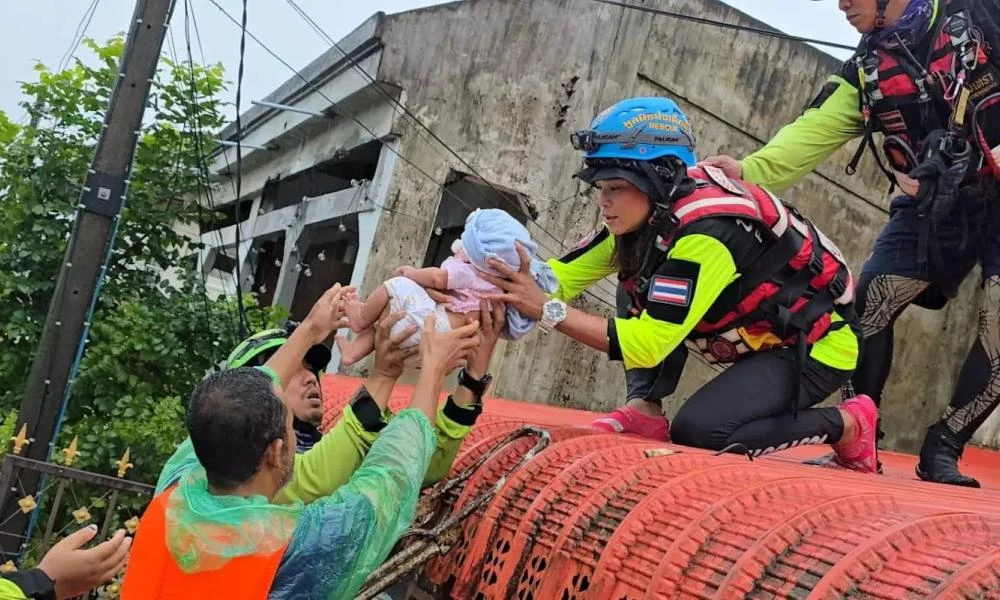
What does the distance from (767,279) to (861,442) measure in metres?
0.79

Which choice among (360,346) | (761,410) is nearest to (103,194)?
(360,346)

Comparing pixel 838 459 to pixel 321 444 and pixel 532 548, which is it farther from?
pixel 321 444

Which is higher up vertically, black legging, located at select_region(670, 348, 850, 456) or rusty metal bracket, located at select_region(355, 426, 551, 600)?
black legging, located at select_region(670, 348, 850, 456)

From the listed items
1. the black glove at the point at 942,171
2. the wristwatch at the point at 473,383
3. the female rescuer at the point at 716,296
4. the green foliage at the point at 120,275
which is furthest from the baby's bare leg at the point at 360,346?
the green foliage at the point at 120,275

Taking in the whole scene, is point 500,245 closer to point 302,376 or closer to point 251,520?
point 302,376

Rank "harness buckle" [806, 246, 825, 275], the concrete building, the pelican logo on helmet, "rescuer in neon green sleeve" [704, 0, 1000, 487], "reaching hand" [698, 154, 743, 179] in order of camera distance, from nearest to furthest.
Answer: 1. "harness buckle" [806, 246, 825, 275]
2. the pelican logo on helmet
3. "rescuer in neon green sleeve" [704, 0, 1000, 487]
4. "reaching hand" [698, 154, 743, 179]
5. the concrete building

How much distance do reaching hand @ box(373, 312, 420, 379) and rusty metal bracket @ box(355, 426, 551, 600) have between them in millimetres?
387

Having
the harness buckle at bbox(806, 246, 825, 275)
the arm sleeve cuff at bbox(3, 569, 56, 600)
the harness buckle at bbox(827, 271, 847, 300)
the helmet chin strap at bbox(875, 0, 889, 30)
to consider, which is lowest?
the arm sleeve cuff at bbox(3, 569, 56, 600)

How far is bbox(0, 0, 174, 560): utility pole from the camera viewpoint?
575 centimetres

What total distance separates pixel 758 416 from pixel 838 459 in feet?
1.69

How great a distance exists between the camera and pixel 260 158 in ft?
43.9

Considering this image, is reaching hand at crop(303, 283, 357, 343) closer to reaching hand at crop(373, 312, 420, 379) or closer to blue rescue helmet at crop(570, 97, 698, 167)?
reaching hand at crop(373, 312, 420, 379)

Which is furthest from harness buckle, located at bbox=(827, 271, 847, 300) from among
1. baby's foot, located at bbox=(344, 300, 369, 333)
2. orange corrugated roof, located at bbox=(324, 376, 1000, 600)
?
baby's foot, located at bbox=(344, 300, 369, 333)

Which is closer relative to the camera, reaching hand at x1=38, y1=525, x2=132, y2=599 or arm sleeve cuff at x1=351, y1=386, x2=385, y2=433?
reaching hand at x1=38, y1=525, x2=132, y2=599
